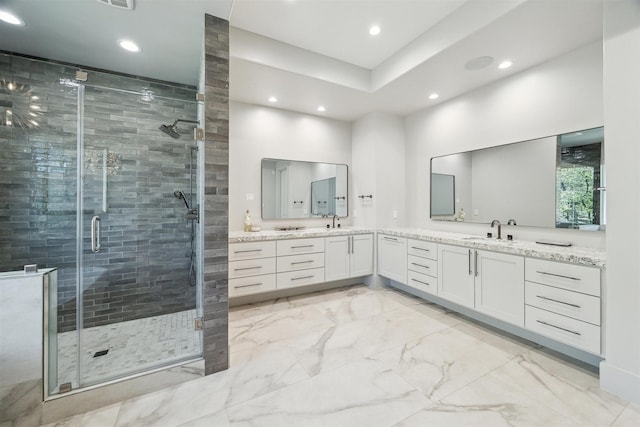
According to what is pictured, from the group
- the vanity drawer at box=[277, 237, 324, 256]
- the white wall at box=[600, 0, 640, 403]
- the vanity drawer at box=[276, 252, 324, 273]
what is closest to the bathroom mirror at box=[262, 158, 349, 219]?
the vanity drawer at box=[277, 237, 324, 256]

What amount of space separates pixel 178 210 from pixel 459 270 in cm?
323

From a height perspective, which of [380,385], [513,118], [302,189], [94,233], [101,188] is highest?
[513,118]

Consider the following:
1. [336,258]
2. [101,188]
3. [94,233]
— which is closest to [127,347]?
[94,233]

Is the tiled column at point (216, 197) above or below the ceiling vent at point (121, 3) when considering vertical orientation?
below

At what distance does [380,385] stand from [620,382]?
1536 mm

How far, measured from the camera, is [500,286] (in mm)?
2375

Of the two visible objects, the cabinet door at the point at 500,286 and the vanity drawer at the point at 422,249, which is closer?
the cabinet door at the point at 500,286

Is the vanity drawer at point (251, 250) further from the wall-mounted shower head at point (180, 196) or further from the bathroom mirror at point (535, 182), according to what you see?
the bathroom mirror at point (535, 182)

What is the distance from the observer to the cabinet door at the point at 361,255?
3730 mm

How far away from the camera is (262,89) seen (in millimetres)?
3199

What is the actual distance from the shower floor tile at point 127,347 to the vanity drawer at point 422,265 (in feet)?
8.22

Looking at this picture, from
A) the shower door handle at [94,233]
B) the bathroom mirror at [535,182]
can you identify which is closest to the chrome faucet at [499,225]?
the bathroom mirror at [535,182]

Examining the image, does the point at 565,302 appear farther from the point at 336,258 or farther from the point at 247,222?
the point at 247,222

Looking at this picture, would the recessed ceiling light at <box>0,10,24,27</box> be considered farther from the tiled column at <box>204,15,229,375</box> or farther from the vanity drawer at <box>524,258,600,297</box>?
the vanity drawer at <box>524,258,600,297</box>
